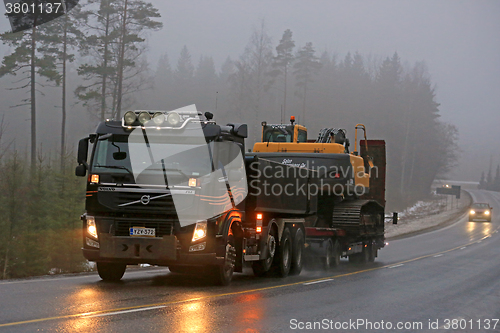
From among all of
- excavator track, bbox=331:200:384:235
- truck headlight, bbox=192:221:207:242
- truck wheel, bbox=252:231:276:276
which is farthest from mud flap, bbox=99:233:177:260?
excavator track, bbox=331:200:384:235

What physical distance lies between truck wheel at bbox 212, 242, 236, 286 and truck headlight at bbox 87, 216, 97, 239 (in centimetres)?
228

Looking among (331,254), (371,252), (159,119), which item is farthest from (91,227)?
(371,252)

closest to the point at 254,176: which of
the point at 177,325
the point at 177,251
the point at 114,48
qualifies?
the point at 177,251

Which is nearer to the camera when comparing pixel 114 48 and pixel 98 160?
pixel 98 160

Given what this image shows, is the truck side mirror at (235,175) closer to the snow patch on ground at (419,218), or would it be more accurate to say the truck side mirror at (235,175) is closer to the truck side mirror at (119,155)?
the truck side mirror at (119,155)

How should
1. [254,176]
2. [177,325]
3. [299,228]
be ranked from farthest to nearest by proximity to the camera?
[299,228] → [254,176] → [177,325]

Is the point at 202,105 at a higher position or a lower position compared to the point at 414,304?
higher

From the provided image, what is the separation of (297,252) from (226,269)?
13.2ft

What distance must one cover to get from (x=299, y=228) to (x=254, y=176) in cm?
356

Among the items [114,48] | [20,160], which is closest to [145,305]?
[20,160]

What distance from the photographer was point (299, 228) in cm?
1572

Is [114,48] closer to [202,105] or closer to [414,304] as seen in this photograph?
[414,304]

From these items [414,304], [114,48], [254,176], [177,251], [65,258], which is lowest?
[65,258]

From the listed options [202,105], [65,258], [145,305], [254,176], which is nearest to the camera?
[145,305]
